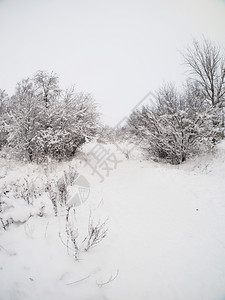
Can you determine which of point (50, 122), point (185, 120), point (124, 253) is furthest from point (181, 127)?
point (50, 122)

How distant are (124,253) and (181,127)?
756 cm

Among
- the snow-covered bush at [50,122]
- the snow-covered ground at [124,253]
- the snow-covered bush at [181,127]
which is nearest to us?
the snow-covered ground at [124,253]

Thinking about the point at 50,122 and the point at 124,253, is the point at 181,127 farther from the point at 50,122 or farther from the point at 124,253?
the point at 50,122

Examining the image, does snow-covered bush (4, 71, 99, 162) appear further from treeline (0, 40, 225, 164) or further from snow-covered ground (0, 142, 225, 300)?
snow-covered ground (0, 142, 225, 300)

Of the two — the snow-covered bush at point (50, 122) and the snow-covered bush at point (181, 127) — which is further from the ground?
the snow-covered bush at point (50, 122)

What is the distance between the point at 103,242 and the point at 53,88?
12.1m

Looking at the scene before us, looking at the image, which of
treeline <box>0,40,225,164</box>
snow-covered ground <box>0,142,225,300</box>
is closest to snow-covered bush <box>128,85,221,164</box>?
treeline <box>0,40,225,164</box>

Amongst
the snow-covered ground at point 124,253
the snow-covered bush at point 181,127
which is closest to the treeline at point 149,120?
the snow-covered bush at point 181,127

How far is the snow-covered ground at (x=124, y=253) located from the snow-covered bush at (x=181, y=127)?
422 centimetres

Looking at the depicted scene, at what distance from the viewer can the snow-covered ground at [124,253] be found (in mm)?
1980

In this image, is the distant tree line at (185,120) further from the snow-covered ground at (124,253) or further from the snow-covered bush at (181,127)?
the snow-covered ground at (124,253)

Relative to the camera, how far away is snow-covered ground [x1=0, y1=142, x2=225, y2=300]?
6.50ft

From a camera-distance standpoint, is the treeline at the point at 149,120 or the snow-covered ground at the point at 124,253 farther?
the treeline at the point at 149,120

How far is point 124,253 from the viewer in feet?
8.37
